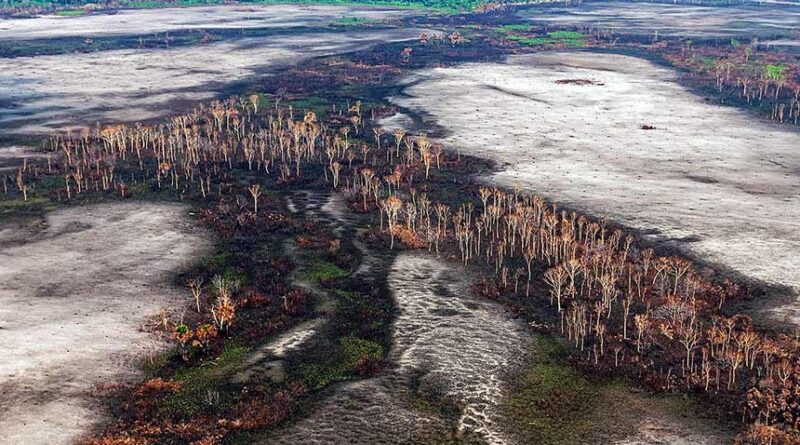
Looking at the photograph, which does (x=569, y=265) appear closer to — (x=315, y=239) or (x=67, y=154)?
(x=315, y=239)

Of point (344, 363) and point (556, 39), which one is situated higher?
point (556, 39)

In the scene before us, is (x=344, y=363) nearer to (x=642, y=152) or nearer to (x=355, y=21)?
(x=642, y=152)

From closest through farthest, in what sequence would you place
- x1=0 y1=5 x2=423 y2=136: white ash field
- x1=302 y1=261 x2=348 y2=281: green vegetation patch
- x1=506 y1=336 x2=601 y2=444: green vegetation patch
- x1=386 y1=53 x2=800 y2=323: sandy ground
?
x1=506 y1=336 x2=601 y2=444: green vegetation patch < x1=302 y1=261 x2=348 y2=281: green vegetation patch < x1=386 y1=53 x2=800 y2=323: sandy ground < x1=0 y1=5 x2=423 y2=136: white ash field

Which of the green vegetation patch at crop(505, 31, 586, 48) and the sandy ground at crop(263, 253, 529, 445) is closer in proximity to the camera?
the sandy ground at crop(263, 253, 529, 445)

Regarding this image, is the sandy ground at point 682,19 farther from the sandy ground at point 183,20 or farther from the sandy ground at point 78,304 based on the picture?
the sandy ground at point 78,304

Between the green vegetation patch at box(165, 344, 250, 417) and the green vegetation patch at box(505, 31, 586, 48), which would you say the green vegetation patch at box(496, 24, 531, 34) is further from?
the green vegetation patch at box(165, 344, 250, 417)

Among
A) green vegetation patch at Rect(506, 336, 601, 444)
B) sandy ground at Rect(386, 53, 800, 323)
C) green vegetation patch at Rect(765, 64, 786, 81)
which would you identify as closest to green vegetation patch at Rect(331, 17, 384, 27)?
sandy ground at Rect(386, 53, 800, 323)

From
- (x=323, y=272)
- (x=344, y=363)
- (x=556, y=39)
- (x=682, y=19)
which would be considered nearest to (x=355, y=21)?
(x=556, y=39)
